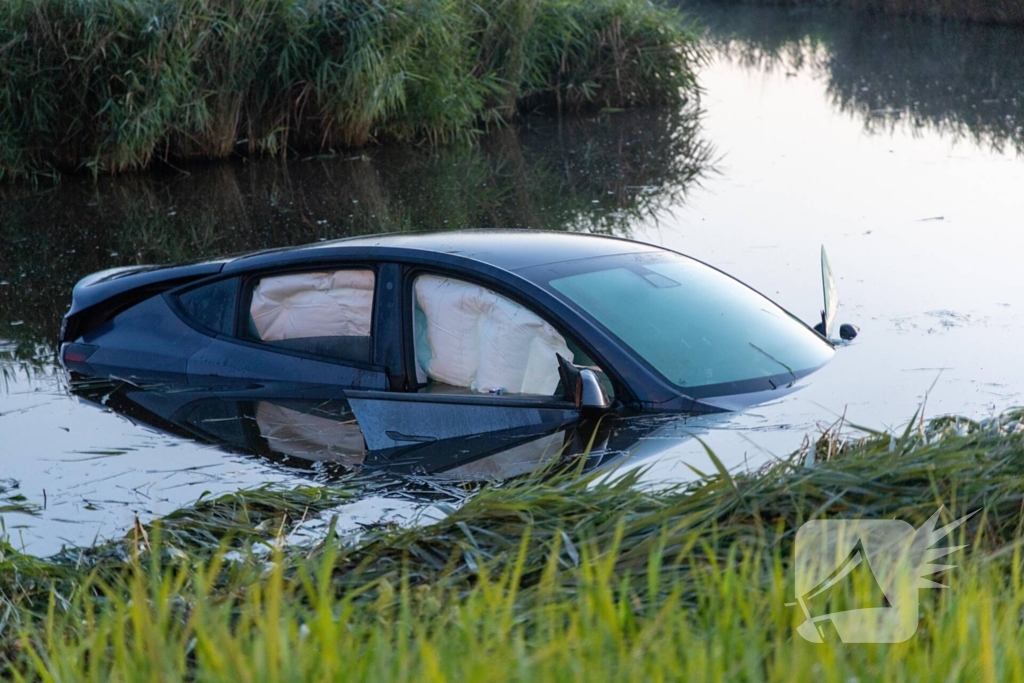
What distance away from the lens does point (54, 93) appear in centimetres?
1445

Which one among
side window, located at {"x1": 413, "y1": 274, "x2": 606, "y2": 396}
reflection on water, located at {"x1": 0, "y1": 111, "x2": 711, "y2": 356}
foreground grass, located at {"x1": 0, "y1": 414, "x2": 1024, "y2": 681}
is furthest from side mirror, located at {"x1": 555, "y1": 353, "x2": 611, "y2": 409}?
Answer: reflection on water, located at {"x1": 0, "y1": 111, "x2": 711, "y2": 356}

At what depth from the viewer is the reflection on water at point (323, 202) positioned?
11.2 metres

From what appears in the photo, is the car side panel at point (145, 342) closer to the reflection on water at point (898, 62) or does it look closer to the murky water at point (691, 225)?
the murky water at point (691, 225)

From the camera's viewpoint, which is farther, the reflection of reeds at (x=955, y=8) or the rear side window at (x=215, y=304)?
the reflection of reeds at (x=955, y=8)

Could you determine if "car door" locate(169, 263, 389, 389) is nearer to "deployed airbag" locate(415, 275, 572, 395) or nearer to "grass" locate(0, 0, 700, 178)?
"deployed airbag" locate(415, 275, 572, 395)

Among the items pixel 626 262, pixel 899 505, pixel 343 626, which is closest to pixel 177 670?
pixel 343 626

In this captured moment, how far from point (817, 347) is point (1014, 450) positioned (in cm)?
186

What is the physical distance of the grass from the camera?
47.0 feet

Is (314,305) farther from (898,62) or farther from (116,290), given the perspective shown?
(898,62)

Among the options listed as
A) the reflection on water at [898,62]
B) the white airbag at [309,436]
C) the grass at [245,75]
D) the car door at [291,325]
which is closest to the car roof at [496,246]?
the car door at [291,325]

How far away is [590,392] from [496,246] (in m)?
1.16

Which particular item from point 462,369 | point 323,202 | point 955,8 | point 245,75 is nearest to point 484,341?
point 462,369

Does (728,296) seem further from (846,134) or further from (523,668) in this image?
(846,134)

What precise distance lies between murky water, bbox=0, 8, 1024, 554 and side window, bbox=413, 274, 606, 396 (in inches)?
24.9
